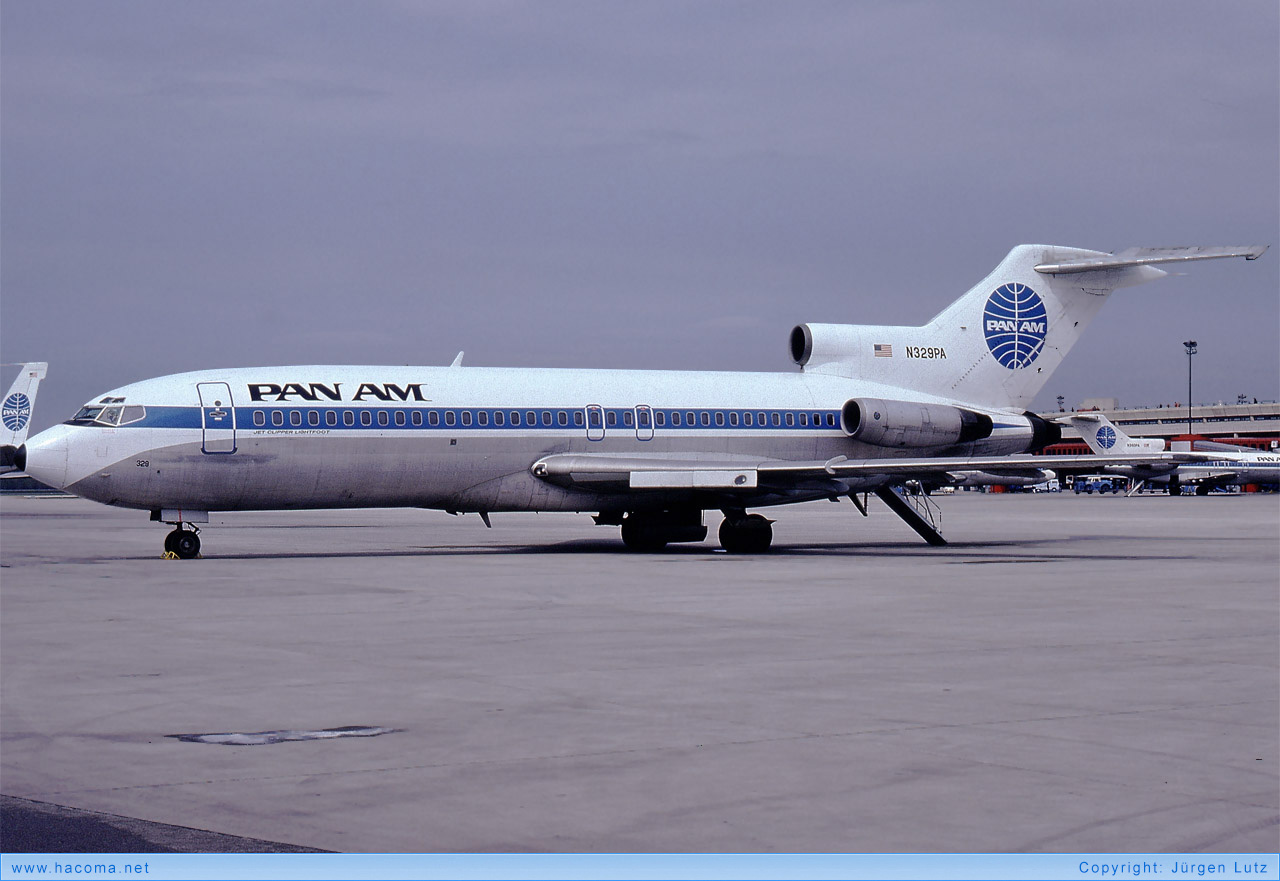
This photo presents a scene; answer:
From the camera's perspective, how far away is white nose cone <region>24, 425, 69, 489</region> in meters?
25.0

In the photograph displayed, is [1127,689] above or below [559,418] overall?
below

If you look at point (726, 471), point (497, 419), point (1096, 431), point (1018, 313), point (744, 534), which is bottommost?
point (744, 534)

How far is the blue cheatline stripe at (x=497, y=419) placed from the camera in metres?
25.9

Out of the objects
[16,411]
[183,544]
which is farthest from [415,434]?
[16,411]

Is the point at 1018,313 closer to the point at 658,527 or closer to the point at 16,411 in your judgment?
the point at 658,527

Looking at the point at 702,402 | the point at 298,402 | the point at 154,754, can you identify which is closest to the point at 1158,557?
the point at 702,402

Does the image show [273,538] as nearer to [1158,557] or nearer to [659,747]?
[1158,557]

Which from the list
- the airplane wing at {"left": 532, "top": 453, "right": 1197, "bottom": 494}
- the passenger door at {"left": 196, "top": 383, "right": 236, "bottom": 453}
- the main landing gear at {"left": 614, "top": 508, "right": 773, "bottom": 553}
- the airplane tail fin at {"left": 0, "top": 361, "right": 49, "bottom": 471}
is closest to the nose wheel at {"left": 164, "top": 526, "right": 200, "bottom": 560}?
the passenger door at {"left": 196, "top": 383, "right": 236, "bottom": 453}

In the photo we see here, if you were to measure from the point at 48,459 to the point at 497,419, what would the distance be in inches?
324

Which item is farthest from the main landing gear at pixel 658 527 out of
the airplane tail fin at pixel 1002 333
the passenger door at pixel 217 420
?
the passenger door at pixel 217 420

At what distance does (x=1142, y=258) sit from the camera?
32594 millimetres

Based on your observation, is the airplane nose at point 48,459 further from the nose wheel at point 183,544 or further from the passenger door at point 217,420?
the passenger door at point 217,420

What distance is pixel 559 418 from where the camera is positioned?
2864 cm

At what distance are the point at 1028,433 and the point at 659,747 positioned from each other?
2669 cm
